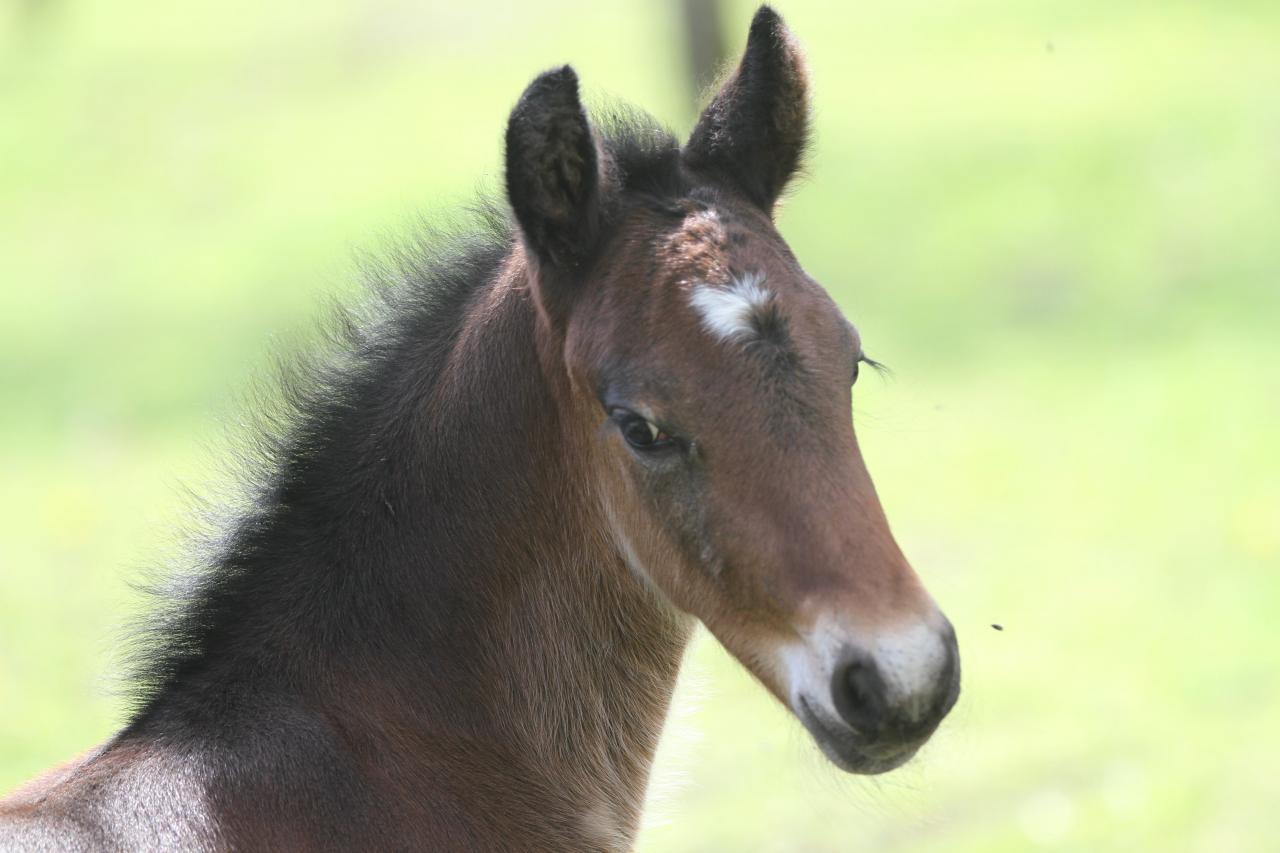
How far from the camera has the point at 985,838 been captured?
7336mm

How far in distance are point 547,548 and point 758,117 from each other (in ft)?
4.11

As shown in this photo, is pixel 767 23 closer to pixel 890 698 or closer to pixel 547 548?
pixel 547 548

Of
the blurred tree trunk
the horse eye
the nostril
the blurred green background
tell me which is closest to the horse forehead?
the horse eye

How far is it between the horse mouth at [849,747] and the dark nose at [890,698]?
27 millimetres

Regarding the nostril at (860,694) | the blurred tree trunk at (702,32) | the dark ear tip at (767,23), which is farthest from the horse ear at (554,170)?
the blurred tree trunk at (702,32)

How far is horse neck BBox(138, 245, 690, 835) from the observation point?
147 inches

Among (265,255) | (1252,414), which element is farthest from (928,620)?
(265,255)

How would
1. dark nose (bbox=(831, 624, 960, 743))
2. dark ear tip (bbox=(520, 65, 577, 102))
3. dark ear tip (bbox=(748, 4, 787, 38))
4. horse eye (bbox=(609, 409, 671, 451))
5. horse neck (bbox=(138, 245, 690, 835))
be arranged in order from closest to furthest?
dark nose (bbox=(831, 624, 960, 743)) < horse eye (bbox=(609, 409, 671, 451)) < dark ear tip (bbox=(520, 65, 577, 102)) < horse neck (bbox=(138, 245, 690, 835)) < dark ear tip (bbox=(748, 4, 787, 38))

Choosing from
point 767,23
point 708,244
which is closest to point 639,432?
point 708,244

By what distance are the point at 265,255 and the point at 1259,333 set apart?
Answer: 418 inches

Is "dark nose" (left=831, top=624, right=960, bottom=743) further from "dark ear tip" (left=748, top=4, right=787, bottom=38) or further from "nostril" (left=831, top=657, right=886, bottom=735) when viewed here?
"dark ear tip" (left=748, top=4, right=787, bottom=38)

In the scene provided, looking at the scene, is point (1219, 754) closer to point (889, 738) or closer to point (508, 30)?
point (889, 738)

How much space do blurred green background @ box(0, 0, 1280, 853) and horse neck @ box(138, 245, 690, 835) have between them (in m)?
0.56

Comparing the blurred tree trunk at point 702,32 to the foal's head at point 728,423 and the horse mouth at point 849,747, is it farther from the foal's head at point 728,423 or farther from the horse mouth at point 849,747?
the horse mouth at point 849,747
